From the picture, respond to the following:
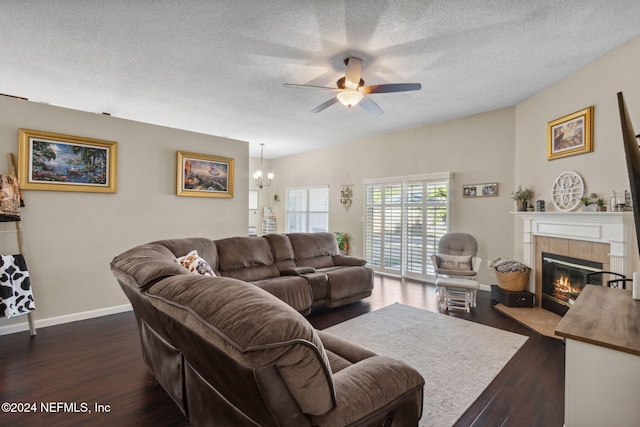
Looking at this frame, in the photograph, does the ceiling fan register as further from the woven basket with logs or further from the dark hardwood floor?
the woven basket with logs

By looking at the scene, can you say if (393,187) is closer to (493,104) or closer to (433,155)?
(433,155)

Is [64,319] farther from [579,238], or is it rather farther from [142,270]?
[579,238]

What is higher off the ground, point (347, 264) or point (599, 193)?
point (599, 193)

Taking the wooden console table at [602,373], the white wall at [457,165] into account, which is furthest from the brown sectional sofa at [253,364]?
the white wall at [457,165]

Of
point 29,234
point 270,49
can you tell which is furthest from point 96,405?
point 270,49

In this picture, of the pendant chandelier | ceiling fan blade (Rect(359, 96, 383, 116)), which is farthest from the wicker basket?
the pendant chandelier

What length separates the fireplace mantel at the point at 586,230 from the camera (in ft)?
9.96

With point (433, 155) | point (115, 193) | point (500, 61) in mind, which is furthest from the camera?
point (433, 155)

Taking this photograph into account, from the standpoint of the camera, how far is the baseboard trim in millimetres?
3256

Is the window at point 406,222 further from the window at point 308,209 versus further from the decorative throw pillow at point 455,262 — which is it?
the window at point 308,209

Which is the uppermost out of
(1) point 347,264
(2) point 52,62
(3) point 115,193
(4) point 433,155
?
(2) point 52,62

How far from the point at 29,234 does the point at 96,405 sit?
2451 mm

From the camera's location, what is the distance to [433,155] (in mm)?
5754

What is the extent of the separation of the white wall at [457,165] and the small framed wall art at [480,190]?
0.07 m
